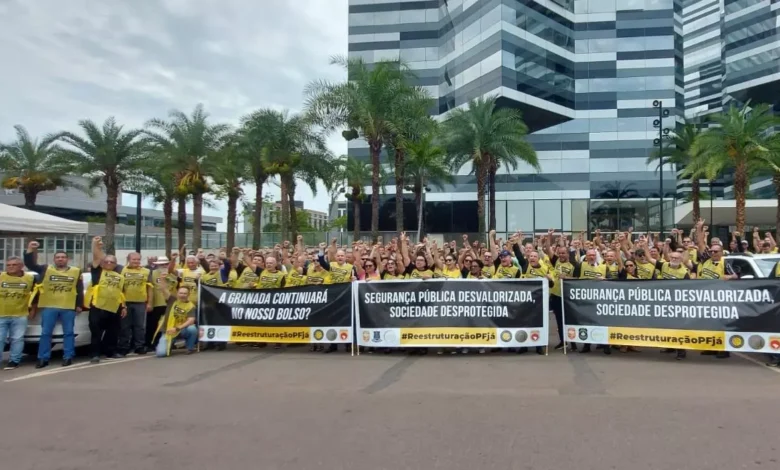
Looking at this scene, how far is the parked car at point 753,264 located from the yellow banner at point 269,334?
26.0 feet

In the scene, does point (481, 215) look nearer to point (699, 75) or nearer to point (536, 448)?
point (536, 448)

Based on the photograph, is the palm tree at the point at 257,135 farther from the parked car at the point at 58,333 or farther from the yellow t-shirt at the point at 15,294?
the yellow t-shirt at the point at 15,294

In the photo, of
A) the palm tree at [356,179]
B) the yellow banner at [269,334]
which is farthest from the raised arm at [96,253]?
the palm tree at [356,179]

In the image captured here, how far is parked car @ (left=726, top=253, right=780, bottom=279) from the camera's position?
10953 millimetres

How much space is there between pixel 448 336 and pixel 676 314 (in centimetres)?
344

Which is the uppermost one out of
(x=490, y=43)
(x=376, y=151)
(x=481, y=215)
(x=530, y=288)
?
(x=490, y=43)

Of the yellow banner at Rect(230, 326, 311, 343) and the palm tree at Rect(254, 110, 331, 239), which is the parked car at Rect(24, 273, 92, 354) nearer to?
the yellow banner at Rect(230, 326, 311, 343)

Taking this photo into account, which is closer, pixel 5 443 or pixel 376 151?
pixel 5 443

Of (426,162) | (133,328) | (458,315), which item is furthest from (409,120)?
(133,328)

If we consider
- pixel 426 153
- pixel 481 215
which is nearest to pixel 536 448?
pixel 426 153

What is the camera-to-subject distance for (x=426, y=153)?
31.3 metres

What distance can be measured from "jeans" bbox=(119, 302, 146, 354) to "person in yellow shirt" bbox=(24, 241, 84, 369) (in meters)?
0.89

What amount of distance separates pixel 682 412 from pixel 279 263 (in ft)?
24.2

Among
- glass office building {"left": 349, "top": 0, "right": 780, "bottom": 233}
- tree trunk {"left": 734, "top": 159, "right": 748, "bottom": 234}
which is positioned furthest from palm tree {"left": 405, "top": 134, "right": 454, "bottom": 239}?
tree trunk {"left": 734, "top": 159, "right": 748, "bottom": 234}
